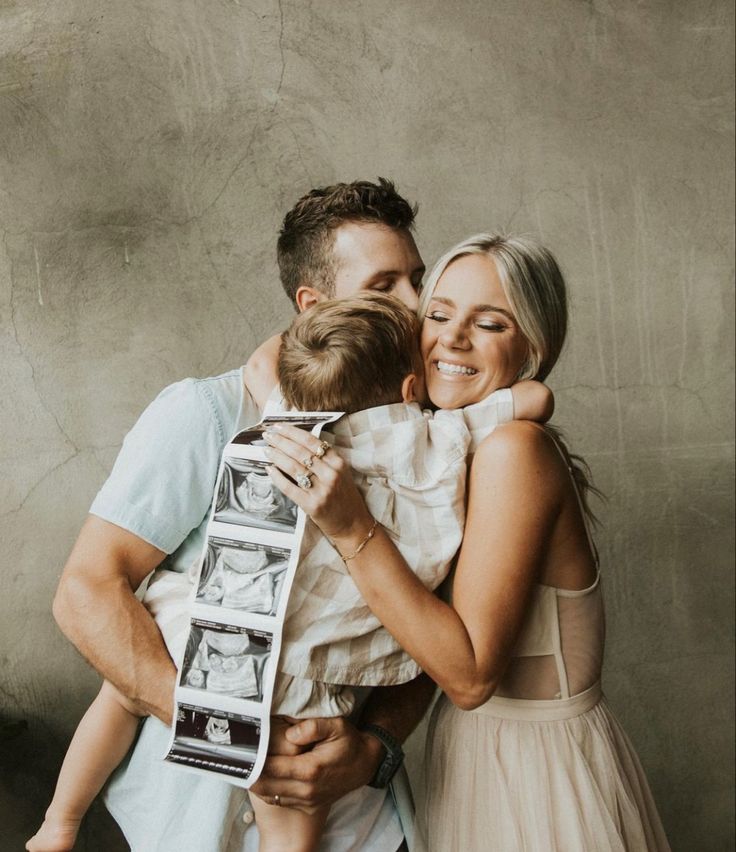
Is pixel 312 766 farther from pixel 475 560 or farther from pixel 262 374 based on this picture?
pixel 262 374

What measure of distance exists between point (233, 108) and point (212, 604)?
1.64 meters

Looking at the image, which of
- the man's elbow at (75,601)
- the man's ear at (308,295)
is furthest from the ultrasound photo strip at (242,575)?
the man's ear at (308,295)

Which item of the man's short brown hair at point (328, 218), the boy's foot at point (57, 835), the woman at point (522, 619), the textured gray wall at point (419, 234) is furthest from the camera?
the textured gray wall at point (419, 234)

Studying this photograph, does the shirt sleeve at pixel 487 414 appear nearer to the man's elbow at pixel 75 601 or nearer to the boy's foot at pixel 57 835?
the man's elbow at pixel 75 601

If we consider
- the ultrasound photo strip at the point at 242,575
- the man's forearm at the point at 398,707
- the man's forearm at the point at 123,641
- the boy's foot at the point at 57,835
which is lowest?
the boy's foot at the point at 57,835

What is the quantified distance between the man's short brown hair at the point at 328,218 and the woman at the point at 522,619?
1.14 feet

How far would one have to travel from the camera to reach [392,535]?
155cm

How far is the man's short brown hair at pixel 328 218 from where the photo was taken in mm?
2123

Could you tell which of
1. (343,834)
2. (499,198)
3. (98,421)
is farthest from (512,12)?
(343,834)

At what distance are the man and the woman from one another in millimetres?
168

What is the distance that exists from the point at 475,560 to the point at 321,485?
305mm

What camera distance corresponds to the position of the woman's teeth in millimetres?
1766

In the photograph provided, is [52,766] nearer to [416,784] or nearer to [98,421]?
[98,421]

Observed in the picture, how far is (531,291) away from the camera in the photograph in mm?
1777
